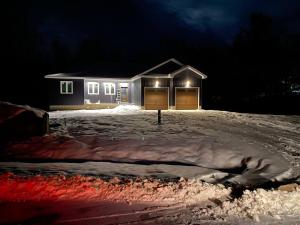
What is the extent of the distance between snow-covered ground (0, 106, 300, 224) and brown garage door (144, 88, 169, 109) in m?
12.6

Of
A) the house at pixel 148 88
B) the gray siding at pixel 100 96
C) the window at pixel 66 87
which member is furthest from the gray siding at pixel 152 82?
the window at pixel 66 87

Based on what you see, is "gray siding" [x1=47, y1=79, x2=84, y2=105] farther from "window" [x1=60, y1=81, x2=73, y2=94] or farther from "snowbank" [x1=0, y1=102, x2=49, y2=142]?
"snowbank" [x1=0, y1=102, x2=49, y2=142]

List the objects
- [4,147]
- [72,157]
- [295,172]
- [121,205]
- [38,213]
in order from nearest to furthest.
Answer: [38,213] < [121,205] < [295,172] < [72,157] < [4,147]

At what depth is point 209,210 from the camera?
6.18m

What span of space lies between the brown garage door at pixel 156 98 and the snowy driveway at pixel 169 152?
14.2m

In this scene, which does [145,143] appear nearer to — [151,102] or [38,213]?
[38,213]

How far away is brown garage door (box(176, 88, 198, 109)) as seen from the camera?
31372 mm

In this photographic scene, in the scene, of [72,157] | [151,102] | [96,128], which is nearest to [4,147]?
[72,157]

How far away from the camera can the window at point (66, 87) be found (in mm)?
31812

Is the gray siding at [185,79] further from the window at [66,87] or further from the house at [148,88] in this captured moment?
the window at [66,87]

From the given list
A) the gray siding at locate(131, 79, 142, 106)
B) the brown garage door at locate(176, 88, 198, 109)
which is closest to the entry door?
the gray siding at locate(131, 79, 142, 106)

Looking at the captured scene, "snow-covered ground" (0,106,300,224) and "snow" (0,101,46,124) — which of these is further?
"snow" (0,101,46,124)

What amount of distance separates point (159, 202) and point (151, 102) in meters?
24.8

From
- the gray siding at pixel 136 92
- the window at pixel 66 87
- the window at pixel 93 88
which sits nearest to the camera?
the gray siding at pixel 136 92
